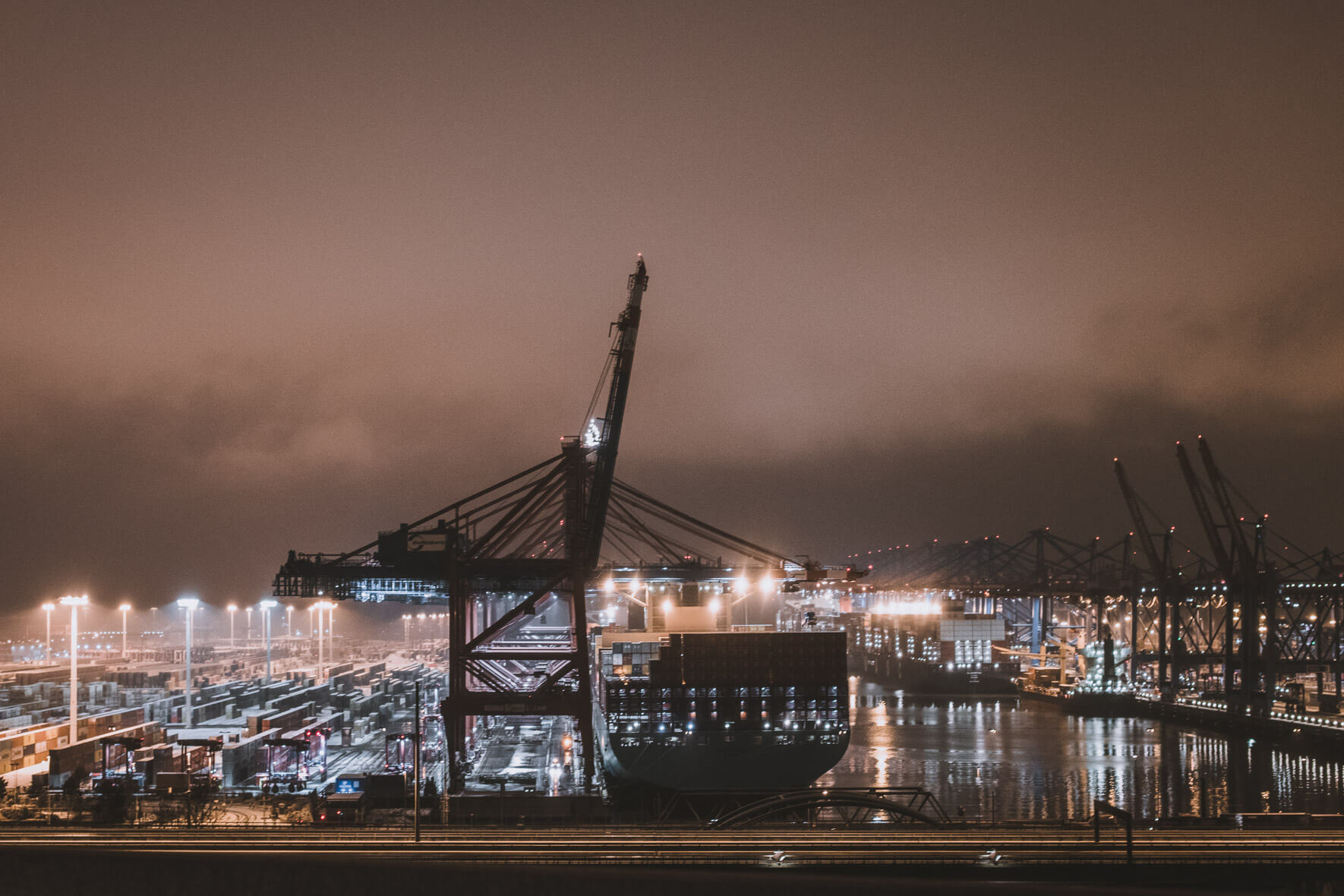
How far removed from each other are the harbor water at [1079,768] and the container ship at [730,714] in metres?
5.12

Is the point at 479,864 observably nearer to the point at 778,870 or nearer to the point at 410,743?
the point at 778,870

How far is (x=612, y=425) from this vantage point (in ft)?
140

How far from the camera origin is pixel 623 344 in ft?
142

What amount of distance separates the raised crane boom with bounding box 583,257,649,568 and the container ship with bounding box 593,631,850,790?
6850 mm

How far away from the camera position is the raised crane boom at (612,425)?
138ft

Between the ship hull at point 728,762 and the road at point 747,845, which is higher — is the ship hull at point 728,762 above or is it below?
below

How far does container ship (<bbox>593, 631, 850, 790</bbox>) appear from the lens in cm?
4481

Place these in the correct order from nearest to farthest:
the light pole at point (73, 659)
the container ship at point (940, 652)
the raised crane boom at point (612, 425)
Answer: the raised crane boom at point (612, 425) → the light pole at point (73, 659) → the container ship at point (940, 652)

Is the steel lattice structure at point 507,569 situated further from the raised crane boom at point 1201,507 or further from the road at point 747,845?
the raised crane boom at point 1201,507

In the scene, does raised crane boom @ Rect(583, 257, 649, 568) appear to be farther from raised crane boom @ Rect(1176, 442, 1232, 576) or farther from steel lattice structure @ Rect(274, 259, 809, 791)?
raised crane boom @ Rect(1176, 442, 1232, 576)

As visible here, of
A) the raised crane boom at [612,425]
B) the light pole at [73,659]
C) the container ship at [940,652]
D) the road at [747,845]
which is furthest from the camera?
the container ship at [940,652]

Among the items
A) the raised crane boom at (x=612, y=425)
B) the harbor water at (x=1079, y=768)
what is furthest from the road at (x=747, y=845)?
the raised crane boom at (x=612, y=425)

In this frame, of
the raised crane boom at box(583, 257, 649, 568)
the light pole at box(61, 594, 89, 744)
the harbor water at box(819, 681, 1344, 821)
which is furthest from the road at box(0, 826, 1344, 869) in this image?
the light pole at box(61, 594, 89, 744)

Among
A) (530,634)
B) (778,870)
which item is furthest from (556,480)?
(530,634)
